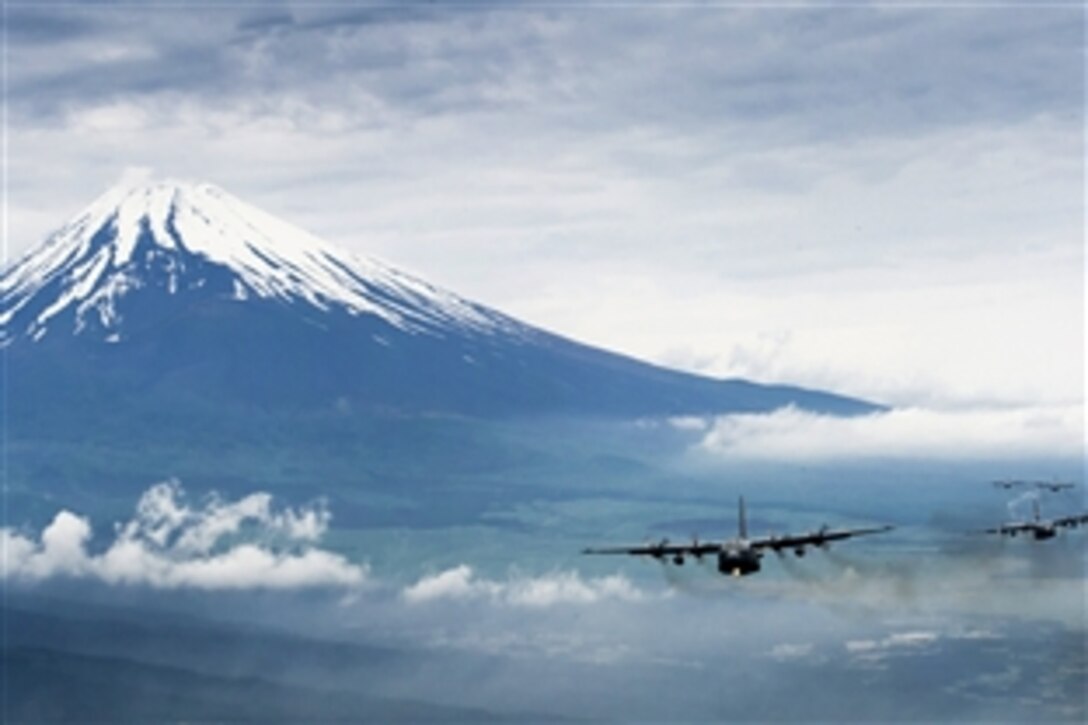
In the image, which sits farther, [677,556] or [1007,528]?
[1007,528]

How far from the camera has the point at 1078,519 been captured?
17225 centimetres

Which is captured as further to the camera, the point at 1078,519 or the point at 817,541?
the point at 1078,519

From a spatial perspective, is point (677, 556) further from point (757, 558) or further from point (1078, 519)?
point (1078, 519)

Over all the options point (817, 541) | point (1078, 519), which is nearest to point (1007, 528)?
point (1078, 519)

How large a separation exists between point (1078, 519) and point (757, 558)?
119 feet

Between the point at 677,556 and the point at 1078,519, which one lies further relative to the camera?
the point at 1078,519

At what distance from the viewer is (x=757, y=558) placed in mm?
153375

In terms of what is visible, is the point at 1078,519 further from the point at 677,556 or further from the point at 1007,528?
the point at 677,556

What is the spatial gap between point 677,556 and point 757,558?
7.16m

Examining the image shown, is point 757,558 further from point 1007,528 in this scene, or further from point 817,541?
point 1007,528

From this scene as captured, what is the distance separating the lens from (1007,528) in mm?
178000

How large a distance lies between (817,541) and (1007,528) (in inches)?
1327

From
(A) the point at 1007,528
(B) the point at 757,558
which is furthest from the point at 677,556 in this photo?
(A) the point at 1007,528

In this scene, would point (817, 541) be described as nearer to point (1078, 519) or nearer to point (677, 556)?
point (677, 556)
